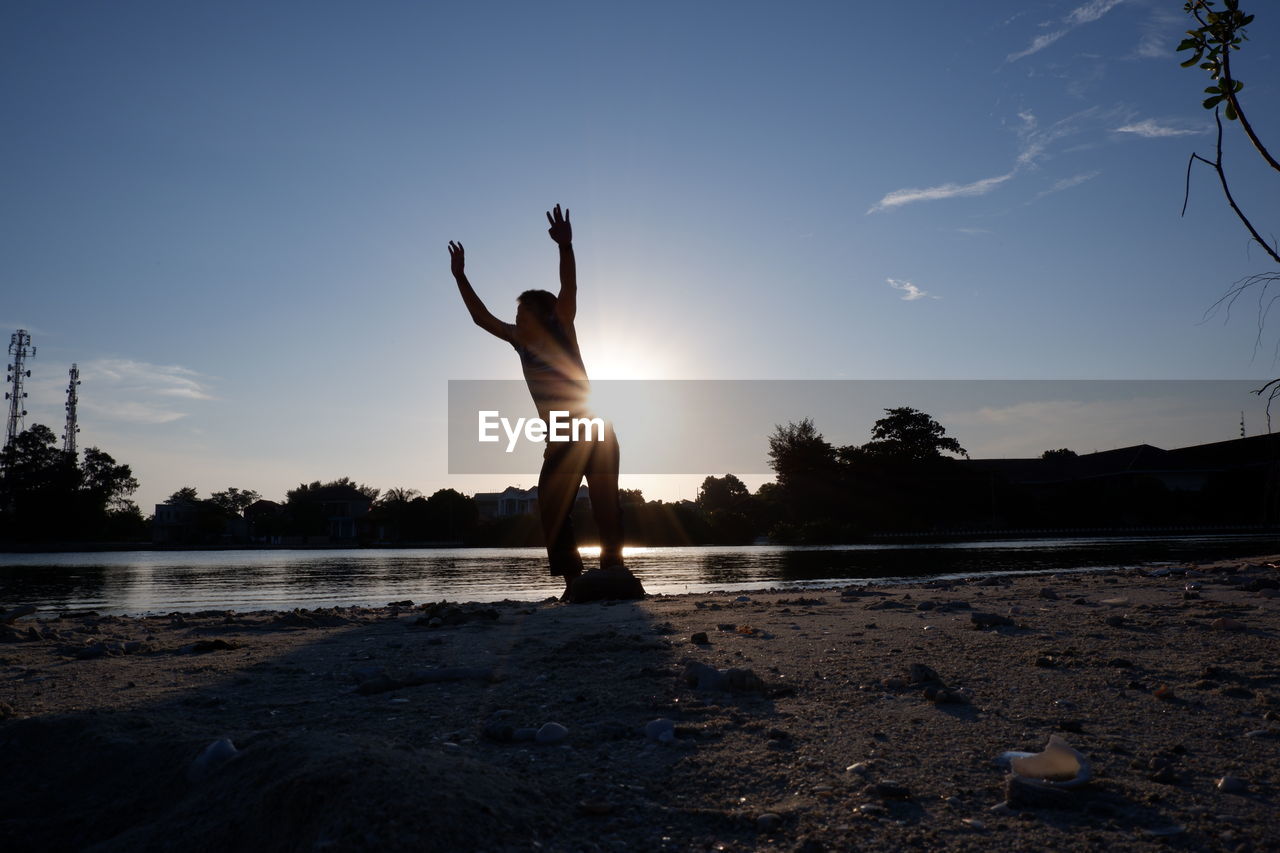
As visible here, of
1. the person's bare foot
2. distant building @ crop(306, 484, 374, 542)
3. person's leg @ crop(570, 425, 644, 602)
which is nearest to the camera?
person's leg @ crop(570, 425, 644, 602)

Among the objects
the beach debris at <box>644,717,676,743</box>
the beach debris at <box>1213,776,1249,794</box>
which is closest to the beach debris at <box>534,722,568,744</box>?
the beach debris at <box>644,717,676,743</box>

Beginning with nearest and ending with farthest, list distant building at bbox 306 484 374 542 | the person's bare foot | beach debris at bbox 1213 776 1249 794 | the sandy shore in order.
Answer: the sandy shore → beach debris at bbox 1213 776 1249 794 → the person's bare foot → distant building at bbox 306 484 374 542

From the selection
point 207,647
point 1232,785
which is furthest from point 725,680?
point 207,647

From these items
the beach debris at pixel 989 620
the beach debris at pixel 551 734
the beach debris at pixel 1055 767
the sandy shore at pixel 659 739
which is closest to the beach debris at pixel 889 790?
the sandy shore at pixel 659 739

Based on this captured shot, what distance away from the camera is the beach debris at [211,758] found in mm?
2143

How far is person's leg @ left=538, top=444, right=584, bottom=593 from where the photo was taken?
759cm

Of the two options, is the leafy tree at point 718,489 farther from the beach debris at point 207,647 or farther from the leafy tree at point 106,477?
the beach debris at point 207,647

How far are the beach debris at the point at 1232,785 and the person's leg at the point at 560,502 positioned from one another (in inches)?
232

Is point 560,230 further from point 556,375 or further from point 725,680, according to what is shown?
point 725,680

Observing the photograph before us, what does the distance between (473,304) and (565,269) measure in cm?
115

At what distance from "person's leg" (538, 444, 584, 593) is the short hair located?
52.7 inches

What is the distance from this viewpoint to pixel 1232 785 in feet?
6.72

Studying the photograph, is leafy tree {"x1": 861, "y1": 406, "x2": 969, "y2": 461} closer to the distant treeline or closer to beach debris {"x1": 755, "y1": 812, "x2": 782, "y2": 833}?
the distant treeline

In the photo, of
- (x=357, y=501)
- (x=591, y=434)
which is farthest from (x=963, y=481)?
(x=357, y=501)
